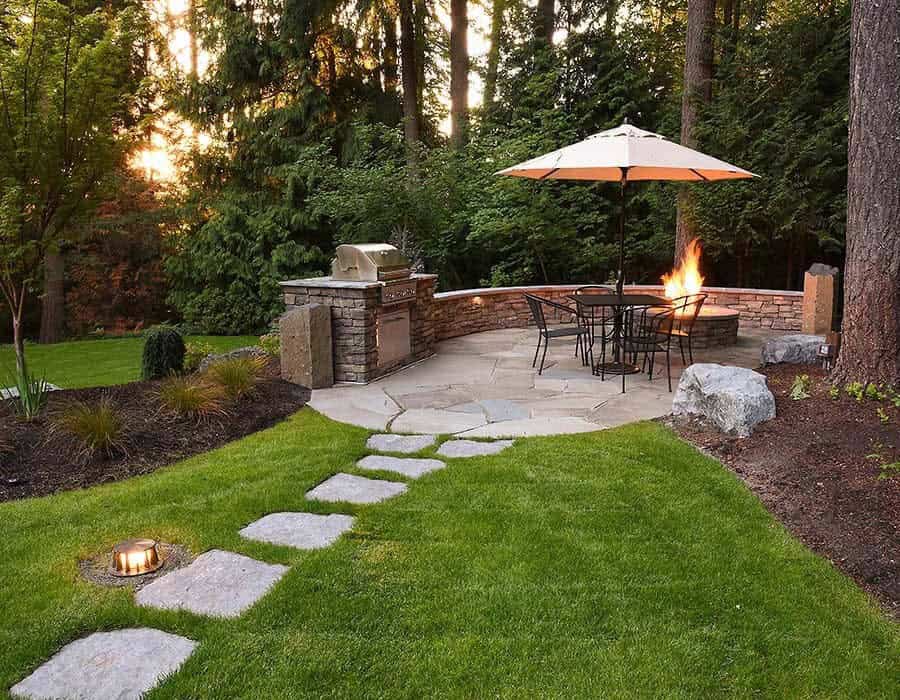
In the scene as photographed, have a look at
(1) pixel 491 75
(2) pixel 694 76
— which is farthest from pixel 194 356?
(1) pixel 491 75

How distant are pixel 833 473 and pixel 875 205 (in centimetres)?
215

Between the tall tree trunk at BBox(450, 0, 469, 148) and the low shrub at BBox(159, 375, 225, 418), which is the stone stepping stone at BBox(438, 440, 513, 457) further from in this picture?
the tall tree trunk at BBox(450, 0, 469, 148)

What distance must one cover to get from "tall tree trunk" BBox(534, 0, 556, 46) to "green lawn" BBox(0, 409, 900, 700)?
35.6 feet

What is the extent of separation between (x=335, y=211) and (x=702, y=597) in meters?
9.08

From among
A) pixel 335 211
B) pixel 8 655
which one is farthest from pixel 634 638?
pixel 335 211

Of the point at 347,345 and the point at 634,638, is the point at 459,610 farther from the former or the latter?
the point at 347,345

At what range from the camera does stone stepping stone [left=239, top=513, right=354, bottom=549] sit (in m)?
3.30

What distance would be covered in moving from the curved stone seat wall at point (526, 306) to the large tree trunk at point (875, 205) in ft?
16.2

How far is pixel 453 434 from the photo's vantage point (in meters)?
5.00

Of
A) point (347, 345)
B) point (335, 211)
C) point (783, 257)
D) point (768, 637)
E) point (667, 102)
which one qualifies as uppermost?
point (667, 102)

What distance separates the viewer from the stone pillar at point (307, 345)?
6.26 m

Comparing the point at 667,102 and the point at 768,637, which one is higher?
the point at 667,102

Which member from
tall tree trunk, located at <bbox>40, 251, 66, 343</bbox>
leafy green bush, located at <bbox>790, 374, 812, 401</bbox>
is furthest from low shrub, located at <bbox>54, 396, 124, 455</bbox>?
tall tree trunk, located at <bbox>40, 251, 66, 343</bbox>

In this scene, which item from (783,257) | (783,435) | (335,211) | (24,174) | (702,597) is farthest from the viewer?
(783,257)
